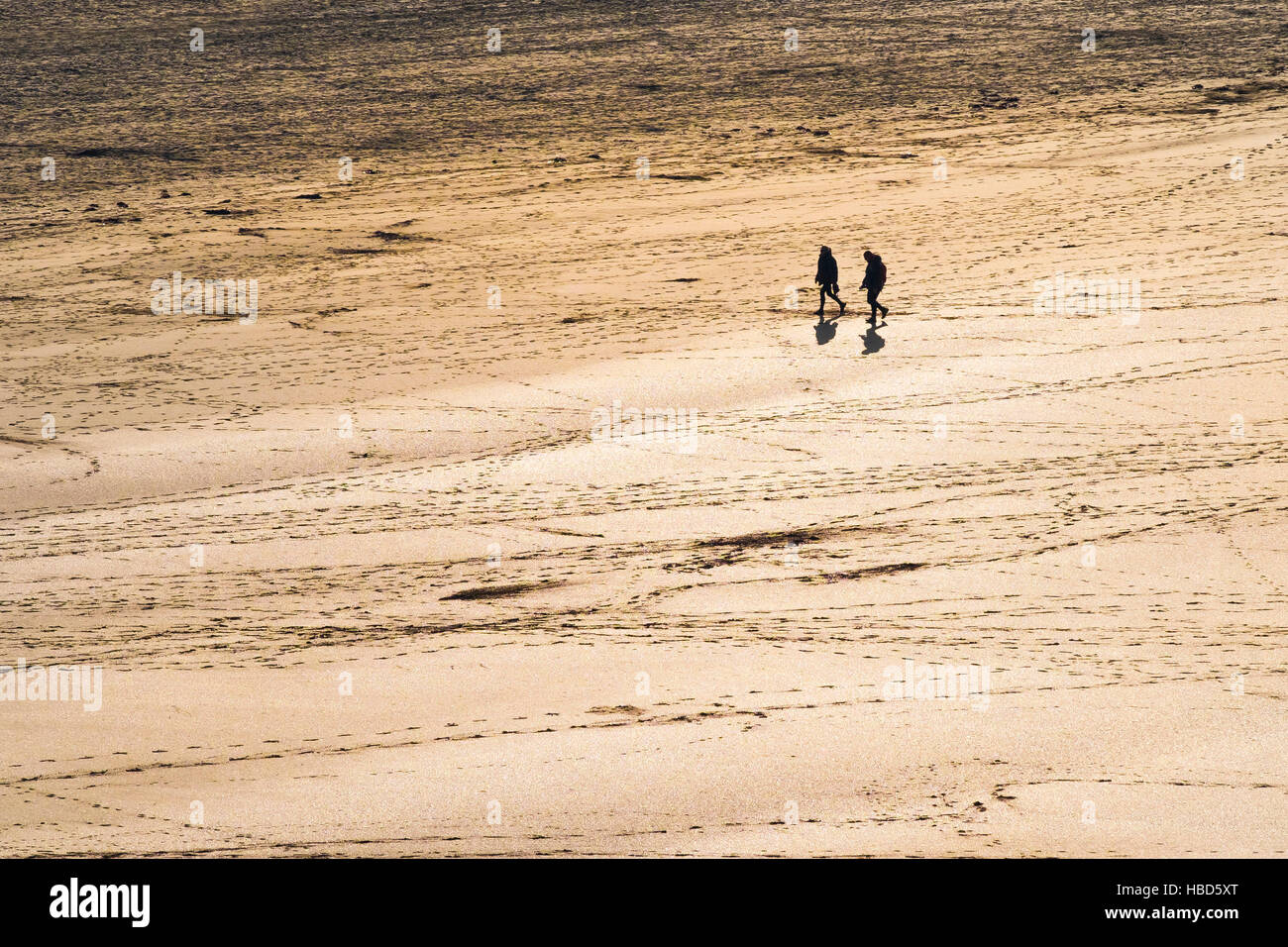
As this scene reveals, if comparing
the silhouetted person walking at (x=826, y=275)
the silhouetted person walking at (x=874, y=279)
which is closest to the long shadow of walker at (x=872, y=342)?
the silhouetted person walking at (x=874, y=279)

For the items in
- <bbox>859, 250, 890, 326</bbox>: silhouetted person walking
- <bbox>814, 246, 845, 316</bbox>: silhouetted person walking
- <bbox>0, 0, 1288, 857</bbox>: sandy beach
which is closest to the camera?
<bbox>0, 0, 1288, 857</bbox>: sandy beach

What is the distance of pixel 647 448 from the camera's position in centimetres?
1248

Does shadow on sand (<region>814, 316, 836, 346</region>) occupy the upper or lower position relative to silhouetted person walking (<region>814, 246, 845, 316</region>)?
lower

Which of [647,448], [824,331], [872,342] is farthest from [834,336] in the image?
[647,448]

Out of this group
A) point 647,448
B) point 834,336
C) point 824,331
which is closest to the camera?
point 647,448

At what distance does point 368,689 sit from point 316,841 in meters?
1.70

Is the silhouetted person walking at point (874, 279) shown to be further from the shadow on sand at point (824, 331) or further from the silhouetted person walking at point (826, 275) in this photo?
the shadow on sand at point (824, 331)

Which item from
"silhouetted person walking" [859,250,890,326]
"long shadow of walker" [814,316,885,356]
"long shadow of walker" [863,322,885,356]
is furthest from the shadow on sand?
"silhouetted person walking" [859,250,890,326]

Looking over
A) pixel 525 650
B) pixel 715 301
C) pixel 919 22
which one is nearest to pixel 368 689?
pixel 525 650

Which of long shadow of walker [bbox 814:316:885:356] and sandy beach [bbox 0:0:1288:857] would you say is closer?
sandy beach [bbox 0:0:1288:857]

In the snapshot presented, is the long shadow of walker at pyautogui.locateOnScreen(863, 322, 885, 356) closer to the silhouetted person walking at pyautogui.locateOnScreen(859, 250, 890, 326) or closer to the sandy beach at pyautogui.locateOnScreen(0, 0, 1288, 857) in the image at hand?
the sandy beach at pyautogui.locateOnScreen(0, 0, 1288, 857)

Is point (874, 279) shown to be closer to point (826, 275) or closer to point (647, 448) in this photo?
point (826, 275)

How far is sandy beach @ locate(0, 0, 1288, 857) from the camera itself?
288 inches

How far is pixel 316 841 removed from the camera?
6770 millimetres
